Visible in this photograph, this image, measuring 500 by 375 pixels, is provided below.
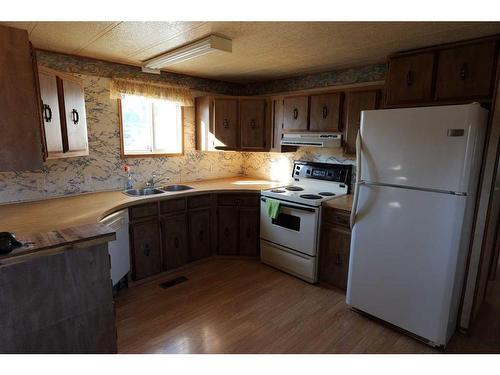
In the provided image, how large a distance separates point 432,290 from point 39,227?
271cm

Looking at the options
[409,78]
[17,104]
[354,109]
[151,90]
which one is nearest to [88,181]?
[151,90]

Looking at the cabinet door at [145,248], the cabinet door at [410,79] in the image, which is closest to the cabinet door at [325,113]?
the cabinet door at [410,79]

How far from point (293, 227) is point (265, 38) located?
1792 mm

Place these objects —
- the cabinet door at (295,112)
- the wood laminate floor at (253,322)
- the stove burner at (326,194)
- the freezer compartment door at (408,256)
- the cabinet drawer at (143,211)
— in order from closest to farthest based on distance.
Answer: the freezer compartment door at (408,256) → the wood laminate floor at (253,322) → the cabinet drawer at (143,211) → the stove burner at (326,194) → the cabinet door at (295,112)

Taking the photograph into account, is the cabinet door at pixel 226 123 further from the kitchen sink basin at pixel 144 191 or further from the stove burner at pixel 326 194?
the stove burner at pixel 326 194

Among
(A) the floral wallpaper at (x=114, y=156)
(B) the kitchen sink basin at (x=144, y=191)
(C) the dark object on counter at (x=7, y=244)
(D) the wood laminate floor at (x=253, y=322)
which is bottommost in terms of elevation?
(D) the wood laminate floor at (x=253, y=322)

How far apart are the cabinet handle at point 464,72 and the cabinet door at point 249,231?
2.24 metres

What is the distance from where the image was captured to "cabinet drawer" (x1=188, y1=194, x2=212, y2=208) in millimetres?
3232

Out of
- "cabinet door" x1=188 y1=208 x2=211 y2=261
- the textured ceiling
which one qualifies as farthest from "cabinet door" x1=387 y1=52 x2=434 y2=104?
"cabinet door" x1=188 y1=208 x2=211 y2=261

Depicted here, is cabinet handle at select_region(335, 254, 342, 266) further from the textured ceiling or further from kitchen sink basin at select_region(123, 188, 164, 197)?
kitchen sink basin at select_region(123, 188, 164, 197)

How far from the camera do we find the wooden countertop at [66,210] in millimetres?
1962

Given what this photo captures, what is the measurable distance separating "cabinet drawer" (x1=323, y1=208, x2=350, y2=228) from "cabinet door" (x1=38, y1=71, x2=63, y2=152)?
2.36 m
